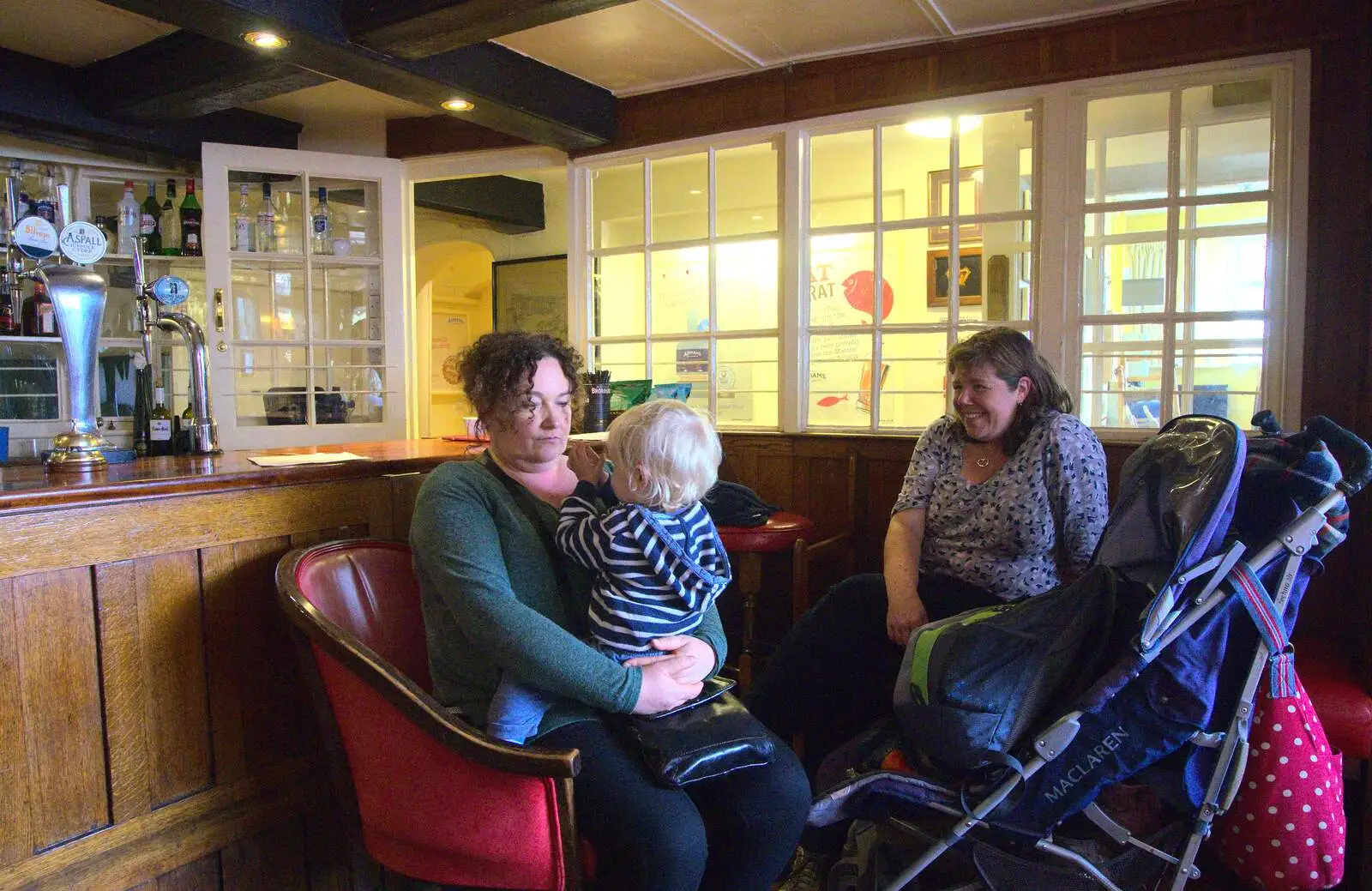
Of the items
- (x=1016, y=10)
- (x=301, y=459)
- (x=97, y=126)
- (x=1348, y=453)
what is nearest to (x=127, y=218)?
(x=97, y=126)

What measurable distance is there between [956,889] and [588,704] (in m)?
0.87

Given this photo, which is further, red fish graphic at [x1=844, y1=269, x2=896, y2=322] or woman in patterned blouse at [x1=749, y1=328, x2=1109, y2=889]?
red fish graphic at [x1=844, y1=269, x2=896, y2=322]

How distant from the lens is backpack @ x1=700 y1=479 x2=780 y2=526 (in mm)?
2822

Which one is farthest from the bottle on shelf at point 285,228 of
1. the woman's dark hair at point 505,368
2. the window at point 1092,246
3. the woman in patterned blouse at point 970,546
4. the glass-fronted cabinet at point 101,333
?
the woman in patterned blouse at point 970,546

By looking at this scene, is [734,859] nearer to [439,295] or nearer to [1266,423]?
[1266,423]

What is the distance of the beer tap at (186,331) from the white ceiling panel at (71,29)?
4.39 ft

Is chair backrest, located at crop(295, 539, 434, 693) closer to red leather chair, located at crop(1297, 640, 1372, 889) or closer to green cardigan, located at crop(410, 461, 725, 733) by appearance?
green cardigan, located at crop(410, 461, 725, 733)

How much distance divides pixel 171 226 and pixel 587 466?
11.6 feet

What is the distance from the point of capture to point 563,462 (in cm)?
176

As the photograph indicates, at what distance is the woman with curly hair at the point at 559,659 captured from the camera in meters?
1.34

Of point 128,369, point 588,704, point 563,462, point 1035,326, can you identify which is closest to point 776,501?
point 1035,326

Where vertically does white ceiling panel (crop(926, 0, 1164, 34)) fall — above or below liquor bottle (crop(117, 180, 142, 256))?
above

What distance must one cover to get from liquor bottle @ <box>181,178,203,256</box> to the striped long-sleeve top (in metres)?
3.43

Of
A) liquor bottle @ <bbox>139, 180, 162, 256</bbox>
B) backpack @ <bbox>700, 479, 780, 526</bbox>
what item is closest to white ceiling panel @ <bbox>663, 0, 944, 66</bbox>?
backpack @ <bbox>700, 479, 780, 526</bbox>
